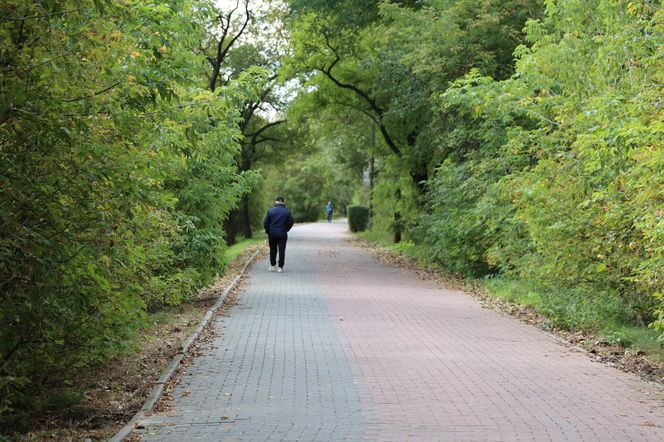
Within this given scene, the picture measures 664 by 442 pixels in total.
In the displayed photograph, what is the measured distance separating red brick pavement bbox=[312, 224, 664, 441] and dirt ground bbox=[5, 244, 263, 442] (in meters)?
2.24

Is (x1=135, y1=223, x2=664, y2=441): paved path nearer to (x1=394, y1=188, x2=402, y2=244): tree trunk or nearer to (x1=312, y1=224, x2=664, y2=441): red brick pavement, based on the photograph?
(x1=312, y1=224, x2=664, y2=441): red brick pavement

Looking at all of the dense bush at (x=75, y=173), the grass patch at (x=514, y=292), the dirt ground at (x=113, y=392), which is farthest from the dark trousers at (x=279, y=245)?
the dense bush at (x=75, y=173)

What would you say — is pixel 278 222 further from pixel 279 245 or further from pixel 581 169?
pixel 581 169

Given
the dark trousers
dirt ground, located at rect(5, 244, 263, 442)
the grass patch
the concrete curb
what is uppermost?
the dark trousers

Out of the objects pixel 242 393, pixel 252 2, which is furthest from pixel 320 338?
pixel 252 2

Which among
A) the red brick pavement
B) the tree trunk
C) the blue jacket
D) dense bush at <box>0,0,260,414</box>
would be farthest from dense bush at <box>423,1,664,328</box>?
the tree trunk

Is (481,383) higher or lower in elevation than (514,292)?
lower

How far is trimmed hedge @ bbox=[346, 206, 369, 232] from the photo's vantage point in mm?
52469

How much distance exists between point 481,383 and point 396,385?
0.91m

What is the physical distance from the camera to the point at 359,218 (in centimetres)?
5278

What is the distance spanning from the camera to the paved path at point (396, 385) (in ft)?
20.3

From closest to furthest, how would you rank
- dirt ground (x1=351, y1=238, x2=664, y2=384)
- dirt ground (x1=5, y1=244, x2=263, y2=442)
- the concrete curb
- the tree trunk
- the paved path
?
the concrete curb → the paved path → dirt ground (x1=5, y1=244, x2=263, y2=442) → dirt ground (x1=351, y1=238, x2=664, y2=384) → the tree trunk

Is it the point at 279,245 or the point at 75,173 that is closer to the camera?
the point at 75,173

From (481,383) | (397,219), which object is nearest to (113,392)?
(481,383)
